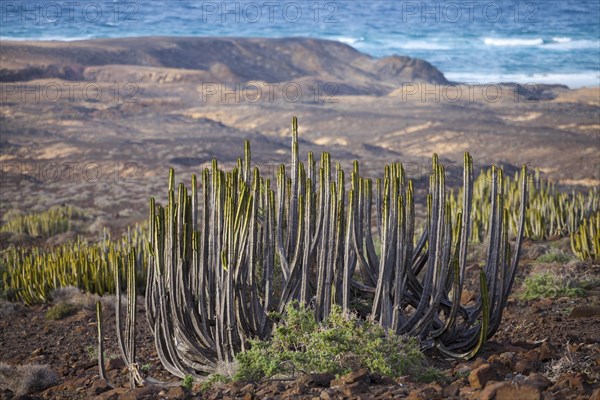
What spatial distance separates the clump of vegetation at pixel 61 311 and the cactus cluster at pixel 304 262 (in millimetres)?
4245

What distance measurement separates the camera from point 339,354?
552cm

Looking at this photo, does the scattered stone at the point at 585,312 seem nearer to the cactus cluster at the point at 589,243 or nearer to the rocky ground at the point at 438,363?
the rocky ground at the point at 438,363

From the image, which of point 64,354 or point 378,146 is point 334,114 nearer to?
point 378,146

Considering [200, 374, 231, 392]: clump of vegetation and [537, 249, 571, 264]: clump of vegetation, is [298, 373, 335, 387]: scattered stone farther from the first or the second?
[537, 249, 571, 264]: clump of vegetation

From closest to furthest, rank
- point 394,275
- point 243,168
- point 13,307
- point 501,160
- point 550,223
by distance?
1. point 394,275
2. point 243,168
3. point 13,307
4. point 550,223
5. point 501,160

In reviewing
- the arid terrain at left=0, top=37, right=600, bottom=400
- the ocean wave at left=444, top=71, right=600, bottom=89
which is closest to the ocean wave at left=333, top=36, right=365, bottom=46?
the arid terrain at left=0, top=37, right=600, bottom=400

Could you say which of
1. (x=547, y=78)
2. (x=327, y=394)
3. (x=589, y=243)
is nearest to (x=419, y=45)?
(x=547, y=78)

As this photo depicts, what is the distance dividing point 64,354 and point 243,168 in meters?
3.09

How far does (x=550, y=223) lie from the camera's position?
43.0 ft

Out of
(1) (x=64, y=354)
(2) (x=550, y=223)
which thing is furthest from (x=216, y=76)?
(1) (x=64, y=354)

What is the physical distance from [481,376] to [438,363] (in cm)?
131

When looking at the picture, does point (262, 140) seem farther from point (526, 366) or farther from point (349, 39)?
point (349, 39)

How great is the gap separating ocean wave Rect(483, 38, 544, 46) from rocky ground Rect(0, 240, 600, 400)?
6080 centimetres

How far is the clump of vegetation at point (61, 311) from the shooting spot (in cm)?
1023
